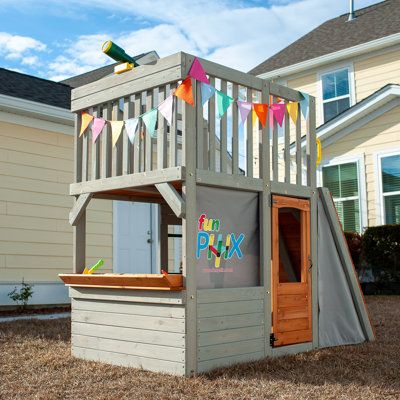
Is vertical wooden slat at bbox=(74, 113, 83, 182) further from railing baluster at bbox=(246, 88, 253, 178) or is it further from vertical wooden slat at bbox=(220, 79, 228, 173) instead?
railing baluster at bbox=(246, 88, 253, 178)

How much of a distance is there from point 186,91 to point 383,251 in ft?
25.5

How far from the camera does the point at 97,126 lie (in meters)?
6.16

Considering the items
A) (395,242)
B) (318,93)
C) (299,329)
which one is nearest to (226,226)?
(299,329)

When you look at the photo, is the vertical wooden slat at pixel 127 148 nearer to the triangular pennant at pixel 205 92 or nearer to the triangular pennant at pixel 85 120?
the triangular pennant at pixel 85 120

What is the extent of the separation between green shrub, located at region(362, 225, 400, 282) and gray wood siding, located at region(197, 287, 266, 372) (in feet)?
22.0

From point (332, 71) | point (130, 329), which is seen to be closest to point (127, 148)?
point (130, 329)

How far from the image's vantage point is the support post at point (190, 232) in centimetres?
505

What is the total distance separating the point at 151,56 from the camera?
44.1 feet

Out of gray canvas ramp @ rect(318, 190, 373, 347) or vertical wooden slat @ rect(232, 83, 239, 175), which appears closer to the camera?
vertical wooden slat @ rect(232, 83, 239, 175)

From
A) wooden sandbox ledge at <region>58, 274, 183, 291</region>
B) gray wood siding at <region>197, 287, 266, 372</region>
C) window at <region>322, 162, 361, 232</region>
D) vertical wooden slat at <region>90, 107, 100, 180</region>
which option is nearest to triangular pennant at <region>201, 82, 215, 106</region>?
vertical wooden slat at <region>90, 107, 100, 180</region>

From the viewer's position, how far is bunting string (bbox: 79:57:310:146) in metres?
5.38

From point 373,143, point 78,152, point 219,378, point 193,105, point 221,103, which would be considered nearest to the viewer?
point 219,378

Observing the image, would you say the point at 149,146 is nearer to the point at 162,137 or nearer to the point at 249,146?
the point at 162,137

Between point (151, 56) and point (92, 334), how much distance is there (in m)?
8.71
